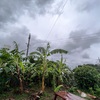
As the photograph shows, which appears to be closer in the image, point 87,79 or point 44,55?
point 44,55

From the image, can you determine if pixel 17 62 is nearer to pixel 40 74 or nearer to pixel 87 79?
pixel 40 74

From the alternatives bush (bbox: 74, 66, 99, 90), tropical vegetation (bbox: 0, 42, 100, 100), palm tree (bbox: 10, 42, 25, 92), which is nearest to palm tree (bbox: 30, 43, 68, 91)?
tropical vegetation (bbox: 0, 42, 100, 100)

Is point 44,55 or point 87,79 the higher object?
point 44,55

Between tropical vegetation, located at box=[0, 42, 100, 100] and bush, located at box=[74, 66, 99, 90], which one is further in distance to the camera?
bush, located at box=[74, 66, 99, 90]

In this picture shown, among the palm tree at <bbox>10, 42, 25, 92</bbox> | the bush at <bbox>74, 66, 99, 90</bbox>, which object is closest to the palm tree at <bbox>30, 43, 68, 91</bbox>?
the palm tree at <bbox>10, 42, 25, 92</bbox>

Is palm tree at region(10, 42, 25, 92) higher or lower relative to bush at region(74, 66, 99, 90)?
higher

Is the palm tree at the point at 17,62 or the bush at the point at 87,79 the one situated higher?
the palm tree at the point at 17,62

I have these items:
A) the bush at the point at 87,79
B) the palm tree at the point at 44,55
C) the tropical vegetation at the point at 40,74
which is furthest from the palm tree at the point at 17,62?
the bush at the point at 87,79

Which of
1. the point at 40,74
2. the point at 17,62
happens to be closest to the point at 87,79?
the point at 40,74

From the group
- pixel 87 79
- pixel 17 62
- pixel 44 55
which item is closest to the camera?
pixel 17 62

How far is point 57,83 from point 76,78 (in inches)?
88.7

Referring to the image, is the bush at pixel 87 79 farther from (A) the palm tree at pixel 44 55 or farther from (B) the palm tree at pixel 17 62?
(B) the palm tree at pixel 17 62

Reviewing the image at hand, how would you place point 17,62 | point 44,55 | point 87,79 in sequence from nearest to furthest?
1. point 17,62
2. point 44,55
3. point 87,79

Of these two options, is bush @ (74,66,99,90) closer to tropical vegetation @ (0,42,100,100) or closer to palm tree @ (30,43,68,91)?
tropical vegetation @ (0,42,100,100)
